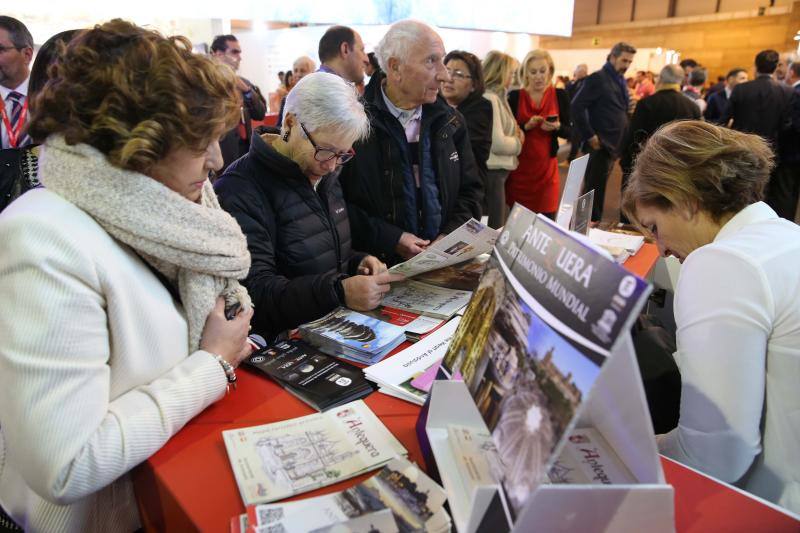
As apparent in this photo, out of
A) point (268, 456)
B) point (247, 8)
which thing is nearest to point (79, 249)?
point (268, 456)

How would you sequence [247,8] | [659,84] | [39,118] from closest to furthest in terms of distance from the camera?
1. [39,118]
2. [247,8]
3. [659,84]

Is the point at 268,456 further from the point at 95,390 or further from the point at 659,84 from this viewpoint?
the point at 659,84

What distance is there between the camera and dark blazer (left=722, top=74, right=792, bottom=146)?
16.9 ft

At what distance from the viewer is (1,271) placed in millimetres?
886

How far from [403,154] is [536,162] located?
7.67 feet

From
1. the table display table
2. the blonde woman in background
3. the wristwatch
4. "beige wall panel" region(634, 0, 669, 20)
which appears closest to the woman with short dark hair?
the table display table

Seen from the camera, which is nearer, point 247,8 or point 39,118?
point 39,118

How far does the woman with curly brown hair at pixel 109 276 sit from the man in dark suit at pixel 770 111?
5722 mm

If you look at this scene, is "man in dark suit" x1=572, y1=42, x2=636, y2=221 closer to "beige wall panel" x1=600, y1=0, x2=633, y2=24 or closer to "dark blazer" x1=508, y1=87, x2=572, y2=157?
"dark blazer" x1=508, y1=87, x2=572, y2=157

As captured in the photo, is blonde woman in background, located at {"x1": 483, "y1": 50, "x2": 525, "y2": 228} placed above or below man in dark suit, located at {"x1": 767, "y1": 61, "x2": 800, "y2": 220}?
above

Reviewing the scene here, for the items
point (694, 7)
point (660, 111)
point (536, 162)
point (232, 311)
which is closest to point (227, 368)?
point (232, 311)

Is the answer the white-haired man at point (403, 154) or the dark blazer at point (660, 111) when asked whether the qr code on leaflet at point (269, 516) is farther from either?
the dark blazer at point (660, 111)

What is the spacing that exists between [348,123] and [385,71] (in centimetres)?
85

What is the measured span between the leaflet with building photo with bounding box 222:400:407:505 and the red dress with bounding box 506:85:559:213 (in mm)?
3615
